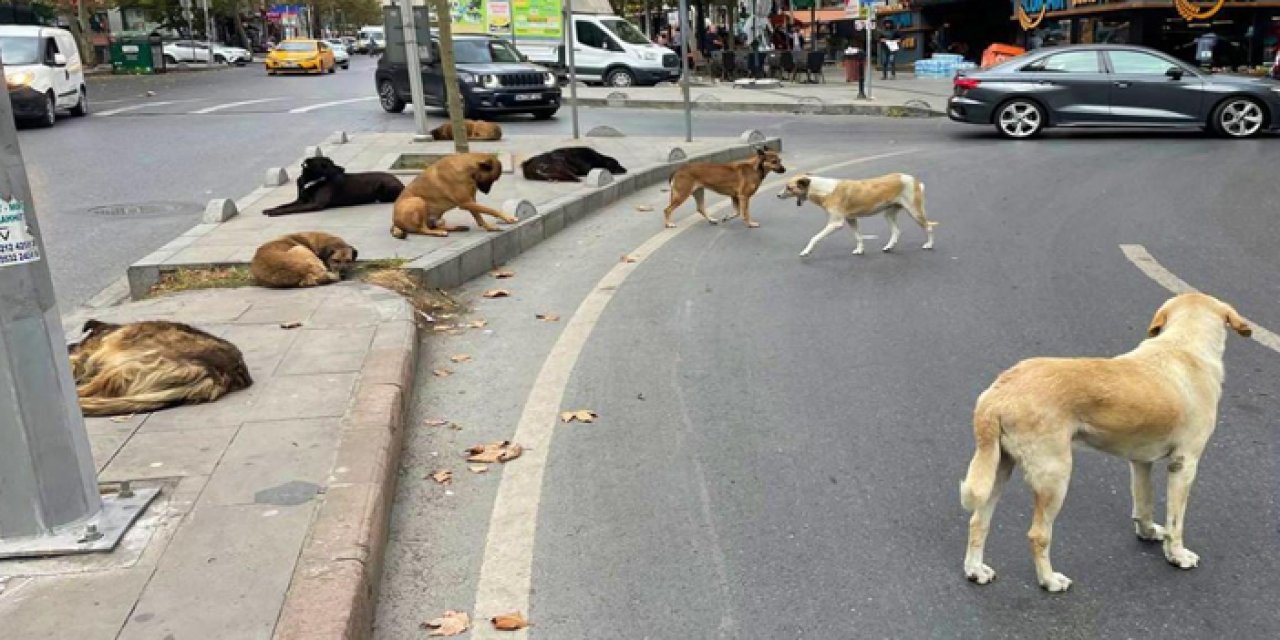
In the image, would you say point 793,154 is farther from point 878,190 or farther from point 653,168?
point 878,190

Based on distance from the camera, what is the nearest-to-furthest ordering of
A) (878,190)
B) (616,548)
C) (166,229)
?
(616,548) → (878,190) → (166,229)

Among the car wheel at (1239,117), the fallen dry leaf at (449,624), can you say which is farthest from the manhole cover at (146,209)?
the car wheel at (1239,117)

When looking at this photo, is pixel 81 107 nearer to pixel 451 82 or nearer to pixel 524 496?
pixel 451 82

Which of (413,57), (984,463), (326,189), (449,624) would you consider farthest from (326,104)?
(984,463)

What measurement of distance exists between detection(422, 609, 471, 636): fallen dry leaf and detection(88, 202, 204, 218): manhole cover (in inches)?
365

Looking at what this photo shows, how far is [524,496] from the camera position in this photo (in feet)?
13.8

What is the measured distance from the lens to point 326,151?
50.1 feet

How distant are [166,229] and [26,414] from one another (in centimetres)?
770

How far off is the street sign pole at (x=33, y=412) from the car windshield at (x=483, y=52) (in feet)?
62.0

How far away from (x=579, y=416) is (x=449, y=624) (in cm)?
185

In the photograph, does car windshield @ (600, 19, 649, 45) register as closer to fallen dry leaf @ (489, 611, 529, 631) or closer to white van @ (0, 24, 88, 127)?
white van @ (0, 24, 88, 127)

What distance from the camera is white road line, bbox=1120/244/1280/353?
19.5 ft

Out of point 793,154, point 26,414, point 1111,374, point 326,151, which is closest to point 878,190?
point 1111,374

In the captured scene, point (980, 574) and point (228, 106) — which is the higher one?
point (228, 106)
